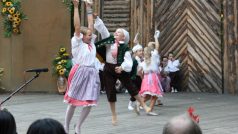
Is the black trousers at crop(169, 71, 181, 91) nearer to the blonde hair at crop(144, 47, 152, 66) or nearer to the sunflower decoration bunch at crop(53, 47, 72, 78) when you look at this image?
the sunflower decoration bunch at crop(53, 47, 72, 78)

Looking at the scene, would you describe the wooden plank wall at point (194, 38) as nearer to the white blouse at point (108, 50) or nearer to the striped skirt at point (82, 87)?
the white blouse at point (108, 50)

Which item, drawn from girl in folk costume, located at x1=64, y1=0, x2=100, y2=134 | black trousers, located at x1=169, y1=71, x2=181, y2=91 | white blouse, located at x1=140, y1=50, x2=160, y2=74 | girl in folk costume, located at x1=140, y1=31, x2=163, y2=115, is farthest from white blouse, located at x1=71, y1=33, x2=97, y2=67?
black trousers, located at x1=169, y1=71, x2=181, y2=91

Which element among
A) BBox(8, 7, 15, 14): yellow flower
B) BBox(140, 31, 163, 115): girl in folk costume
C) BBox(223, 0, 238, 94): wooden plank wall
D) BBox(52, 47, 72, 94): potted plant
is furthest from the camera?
BBox(8, 7, 15, 14): yellow flower

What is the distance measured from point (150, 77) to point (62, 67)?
6.00m

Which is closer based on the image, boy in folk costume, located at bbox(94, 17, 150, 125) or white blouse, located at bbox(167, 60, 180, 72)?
boy in folk costume, located at bbox(94, 17, 150, 125)

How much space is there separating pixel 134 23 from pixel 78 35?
10.4 metres

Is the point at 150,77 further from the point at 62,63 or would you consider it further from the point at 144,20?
the point at 144,20

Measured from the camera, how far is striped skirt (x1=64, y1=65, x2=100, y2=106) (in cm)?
867

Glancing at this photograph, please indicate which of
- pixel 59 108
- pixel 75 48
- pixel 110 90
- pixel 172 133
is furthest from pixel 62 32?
Answer: pixel 172 133

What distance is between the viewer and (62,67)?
1769 centimetres

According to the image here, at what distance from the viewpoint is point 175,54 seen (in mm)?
18797

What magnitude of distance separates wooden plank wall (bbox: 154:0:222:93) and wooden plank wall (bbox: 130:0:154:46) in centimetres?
21

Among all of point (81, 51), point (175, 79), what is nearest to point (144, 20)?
point (175, 79)

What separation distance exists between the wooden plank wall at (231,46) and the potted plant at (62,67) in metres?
4.96
